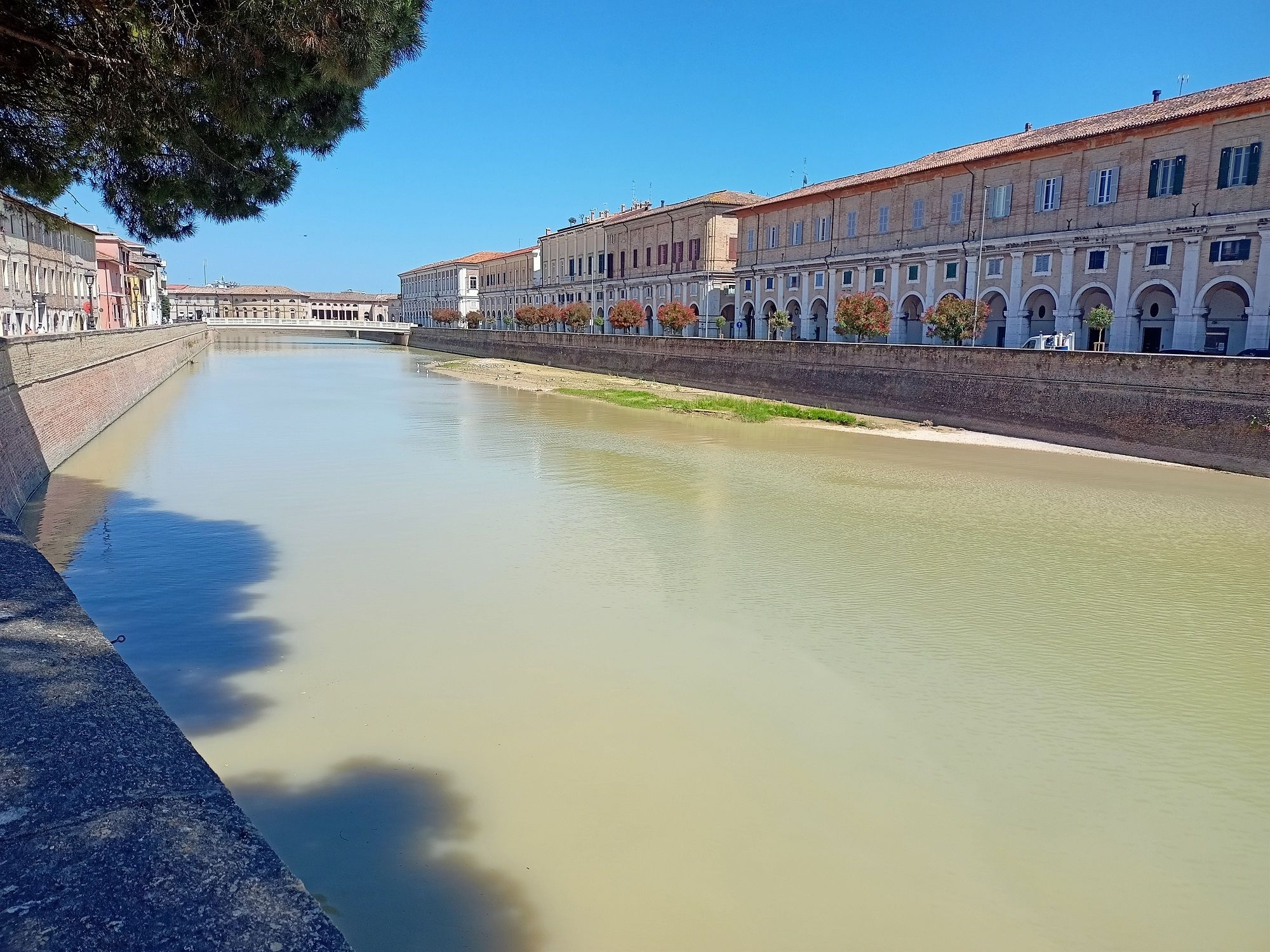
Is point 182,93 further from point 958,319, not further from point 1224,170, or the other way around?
point 1224,170

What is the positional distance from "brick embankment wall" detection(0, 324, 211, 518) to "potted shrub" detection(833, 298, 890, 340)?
63.8ft

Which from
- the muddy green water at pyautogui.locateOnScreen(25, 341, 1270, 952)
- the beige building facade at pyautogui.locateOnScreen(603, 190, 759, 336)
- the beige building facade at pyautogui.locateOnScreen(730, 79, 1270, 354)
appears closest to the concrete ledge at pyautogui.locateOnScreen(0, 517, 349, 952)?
the muddy green water at pyautogui.locateOnScreen(25, 341, 1270, 952)

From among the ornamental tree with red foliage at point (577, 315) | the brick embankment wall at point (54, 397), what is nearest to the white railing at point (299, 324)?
the ornamental tree with red foliage at point (577, 315)

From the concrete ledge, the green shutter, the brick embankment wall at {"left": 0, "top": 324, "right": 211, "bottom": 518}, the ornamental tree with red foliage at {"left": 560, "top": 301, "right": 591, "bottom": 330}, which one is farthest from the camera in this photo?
the ornamental tree with red foliage at {"left": 560, "top": 301, "right": 591, "bottom": 330}

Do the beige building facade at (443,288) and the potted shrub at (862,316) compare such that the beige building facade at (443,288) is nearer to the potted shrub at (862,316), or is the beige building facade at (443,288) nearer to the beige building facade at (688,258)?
the beige building facade at (688,258)

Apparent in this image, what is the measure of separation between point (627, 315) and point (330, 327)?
160ft

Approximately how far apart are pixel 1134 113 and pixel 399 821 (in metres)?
26.1

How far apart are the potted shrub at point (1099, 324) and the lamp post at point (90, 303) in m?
41.0

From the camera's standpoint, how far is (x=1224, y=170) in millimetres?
20609

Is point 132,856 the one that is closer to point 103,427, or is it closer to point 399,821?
point 399,821

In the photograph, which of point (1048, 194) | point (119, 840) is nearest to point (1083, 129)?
point (1048, 194)

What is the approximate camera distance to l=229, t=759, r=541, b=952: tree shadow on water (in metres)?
4.17

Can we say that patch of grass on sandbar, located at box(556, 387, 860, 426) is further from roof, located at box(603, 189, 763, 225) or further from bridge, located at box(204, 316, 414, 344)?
bridge, located at box(204, 316, 414, 344)

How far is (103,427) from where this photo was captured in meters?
21.0
